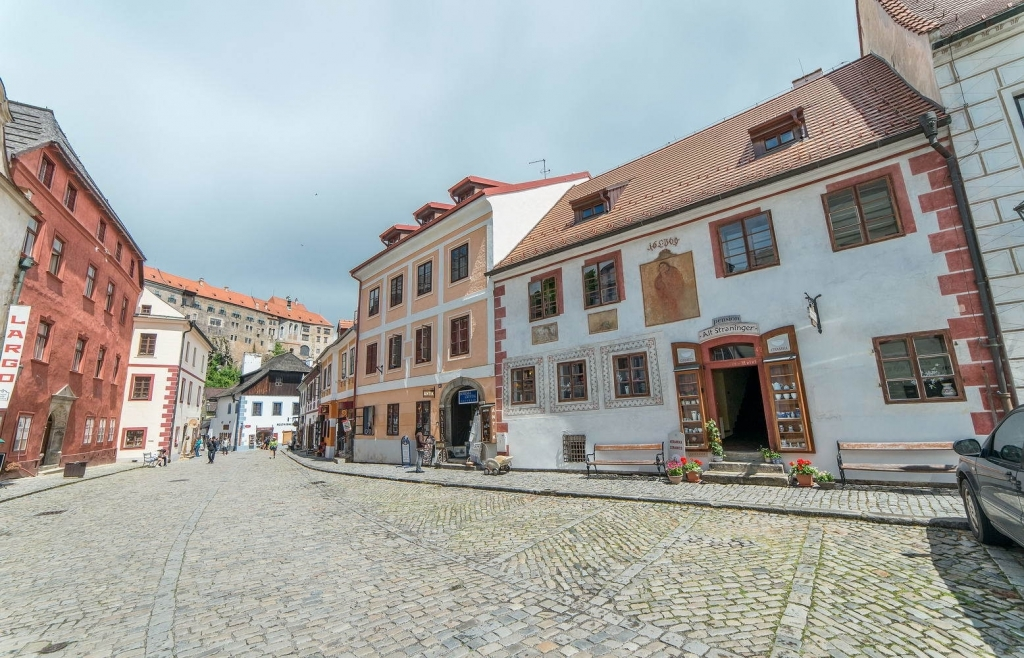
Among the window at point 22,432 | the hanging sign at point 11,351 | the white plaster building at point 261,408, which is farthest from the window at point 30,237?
the white plaster building at point 261,408

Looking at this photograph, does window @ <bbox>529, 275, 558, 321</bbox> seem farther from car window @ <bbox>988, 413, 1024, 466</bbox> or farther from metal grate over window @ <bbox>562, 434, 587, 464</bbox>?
car window @ <bbox>988, 413, 1024, 466</bbox>

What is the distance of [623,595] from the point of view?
4578 millimetres

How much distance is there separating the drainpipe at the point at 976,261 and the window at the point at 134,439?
39042mm

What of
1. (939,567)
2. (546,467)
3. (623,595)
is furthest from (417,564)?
(546,467)

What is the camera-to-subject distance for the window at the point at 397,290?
74.8ft

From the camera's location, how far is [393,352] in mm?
22375

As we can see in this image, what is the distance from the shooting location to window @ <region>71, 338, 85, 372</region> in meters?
20.0

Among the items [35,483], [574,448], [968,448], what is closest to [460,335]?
[574,448]

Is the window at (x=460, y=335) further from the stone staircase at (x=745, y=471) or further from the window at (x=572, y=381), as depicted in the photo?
the stone staircase at (x=745, y=471)

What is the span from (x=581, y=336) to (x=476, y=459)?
6142 mm

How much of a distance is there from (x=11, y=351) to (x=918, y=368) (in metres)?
23.5

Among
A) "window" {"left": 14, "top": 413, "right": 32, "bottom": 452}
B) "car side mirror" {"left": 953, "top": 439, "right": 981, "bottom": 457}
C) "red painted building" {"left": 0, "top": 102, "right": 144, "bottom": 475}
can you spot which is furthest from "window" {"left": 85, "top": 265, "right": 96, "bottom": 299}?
"car side mirror" {"left": 953, "top": 439, "right": 981, "bottom": 457}

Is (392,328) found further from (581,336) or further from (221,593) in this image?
(221,593)

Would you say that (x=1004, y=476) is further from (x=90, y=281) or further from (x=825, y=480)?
(x=90, y=281)
